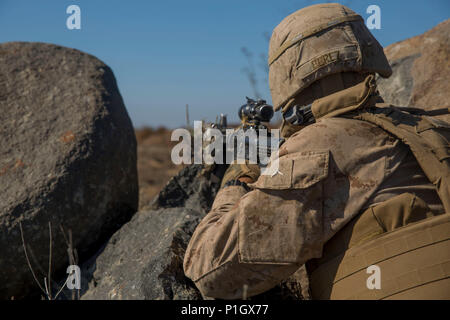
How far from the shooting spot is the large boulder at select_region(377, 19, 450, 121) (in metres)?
4.19

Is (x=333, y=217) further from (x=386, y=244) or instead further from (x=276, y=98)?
(x=276, y=98)

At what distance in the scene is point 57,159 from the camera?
11.8 ft

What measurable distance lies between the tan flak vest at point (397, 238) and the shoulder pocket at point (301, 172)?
28cm

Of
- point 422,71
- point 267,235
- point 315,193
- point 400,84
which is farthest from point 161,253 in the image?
point 422,71

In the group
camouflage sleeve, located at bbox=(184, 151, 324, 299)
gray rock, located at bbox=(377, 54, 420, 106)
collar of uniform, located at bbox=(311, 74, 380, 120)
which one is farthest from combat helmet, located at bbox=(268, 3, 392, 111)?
gray rock, located at bbox=(377, 54, 420, 106)

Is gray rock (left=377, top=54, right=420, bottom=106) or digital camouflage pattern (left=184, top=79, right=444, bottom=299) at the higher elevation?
gray rock (left=377, top=54, right=420, bottom=106)

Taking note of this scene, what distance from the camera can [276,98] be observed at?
8.73 feet

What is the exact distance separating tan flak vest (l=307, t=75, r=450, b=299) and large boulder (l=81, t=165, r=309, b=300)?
0.96 meters

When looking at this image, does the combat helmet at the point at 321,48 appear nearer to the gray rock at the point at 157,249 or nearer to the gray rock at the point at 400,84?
the gray rock at the point at 157,249

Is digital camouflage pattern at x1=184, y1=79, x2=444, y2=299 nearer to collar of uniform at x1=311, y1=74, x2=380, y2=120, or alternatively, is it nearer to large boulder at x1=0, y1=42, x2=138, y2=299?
collar of uniform at x1=311, y1=74, x2=380, y2=120

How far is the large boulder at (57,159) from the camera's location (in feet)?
11.4

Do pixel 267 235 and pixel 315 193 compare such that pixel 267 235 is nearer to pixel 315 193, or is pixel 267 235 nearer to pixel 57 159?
pixel 315 193

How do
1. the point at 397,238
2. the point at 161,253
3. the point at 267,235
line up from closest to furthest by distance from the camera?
1. the point at 397,238
2. the point at 267,235
3. the point at 161,253

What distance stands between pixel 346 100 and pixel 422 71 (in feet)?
8.73
